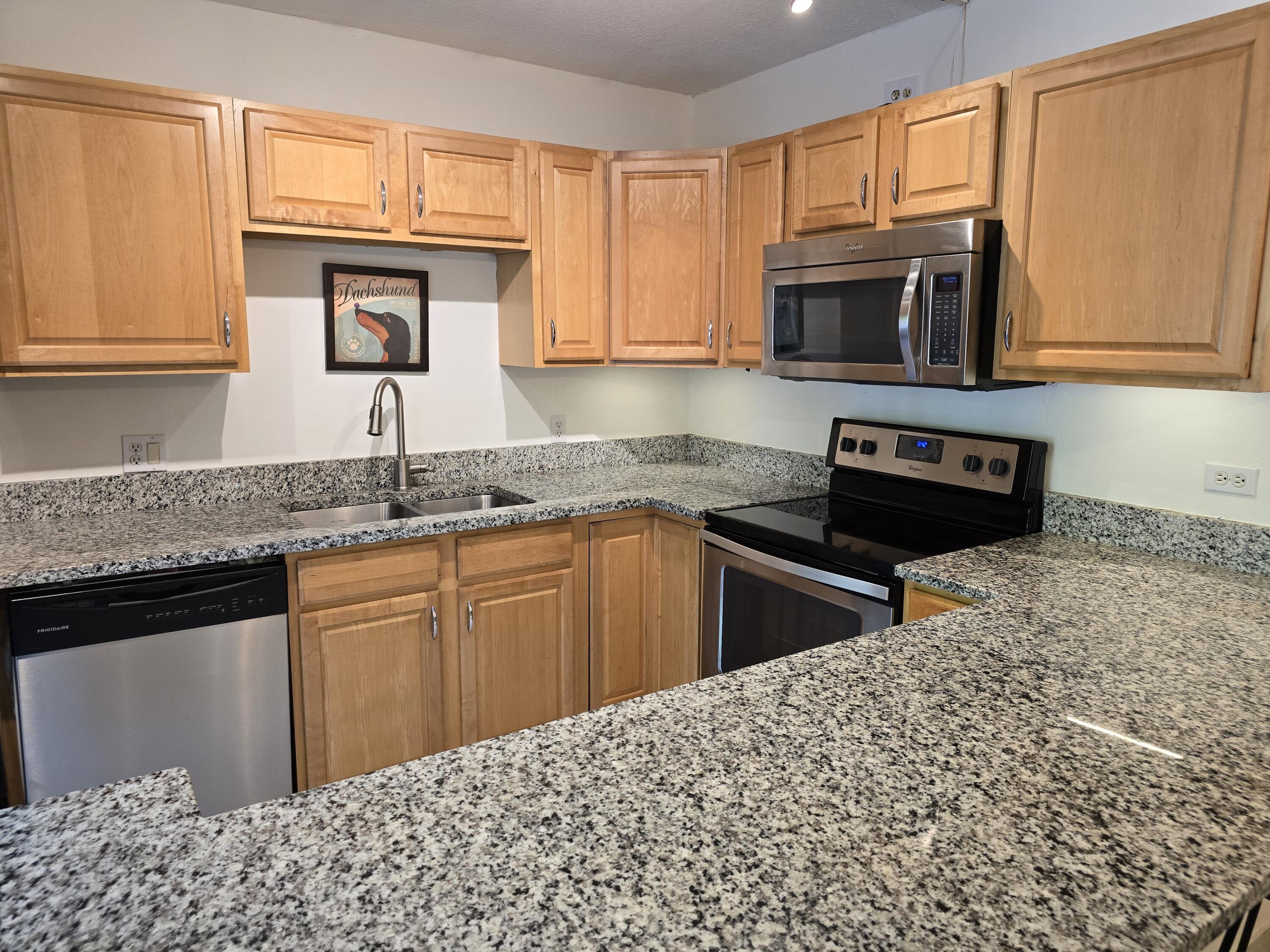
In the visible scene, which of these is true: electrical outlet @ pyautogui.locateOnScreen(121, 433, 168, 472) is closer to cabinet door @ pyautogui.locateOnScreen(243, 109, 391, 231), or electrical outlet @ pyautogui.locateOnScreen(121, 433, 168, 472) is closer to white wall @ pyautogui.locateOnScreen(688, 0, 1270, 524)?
cabinet door @ pyautogui.locateOnScreen(243, 109, 391, 231)

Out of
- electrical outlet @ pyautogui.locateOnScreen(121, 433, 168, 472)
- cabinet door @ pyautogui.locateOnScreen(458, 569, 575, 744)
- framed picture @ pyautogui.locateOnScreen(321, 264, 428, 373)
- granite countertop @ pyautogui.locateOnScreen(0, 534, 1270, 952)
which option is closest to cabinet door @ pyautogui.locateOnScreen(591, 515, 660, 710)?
cabinet door @ pyautogui.locateOnScreen(458, 569, 575, 744)

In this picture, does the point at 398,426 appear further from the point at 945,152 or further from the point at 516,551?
the point at 945,152

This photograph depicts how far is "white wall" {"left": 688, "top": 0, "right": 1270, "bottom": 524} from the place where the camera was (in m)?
2.04

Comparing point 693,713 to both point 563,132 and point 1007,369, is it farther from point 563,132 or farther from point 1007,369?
point 563,132

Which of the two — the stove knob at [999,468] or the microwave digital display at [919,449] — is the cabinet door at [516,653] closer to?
the microwave digital display at [919,449]

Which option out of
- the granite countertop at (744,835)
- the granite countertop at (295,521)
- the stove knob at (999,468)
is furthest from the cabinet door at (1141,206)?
the granite countertop at (295,521)

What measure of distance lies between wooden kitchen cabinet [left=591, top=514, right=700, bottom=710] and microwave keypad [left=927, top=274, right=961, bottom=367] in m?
1.02

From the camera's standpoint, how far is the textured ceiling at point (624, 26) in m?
2.63

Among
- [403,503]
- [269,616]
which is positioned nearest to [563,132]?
[403,503]

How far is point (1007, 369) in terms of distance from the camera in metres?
2.17

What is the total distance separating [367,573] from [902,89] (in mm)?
2384

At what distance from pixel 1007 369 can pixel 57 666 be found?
2545 mm

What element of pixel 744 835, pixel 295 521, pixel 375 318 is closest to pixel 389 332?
pixel 375 318

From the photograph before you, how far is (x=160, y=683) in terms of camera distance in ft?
7.06
